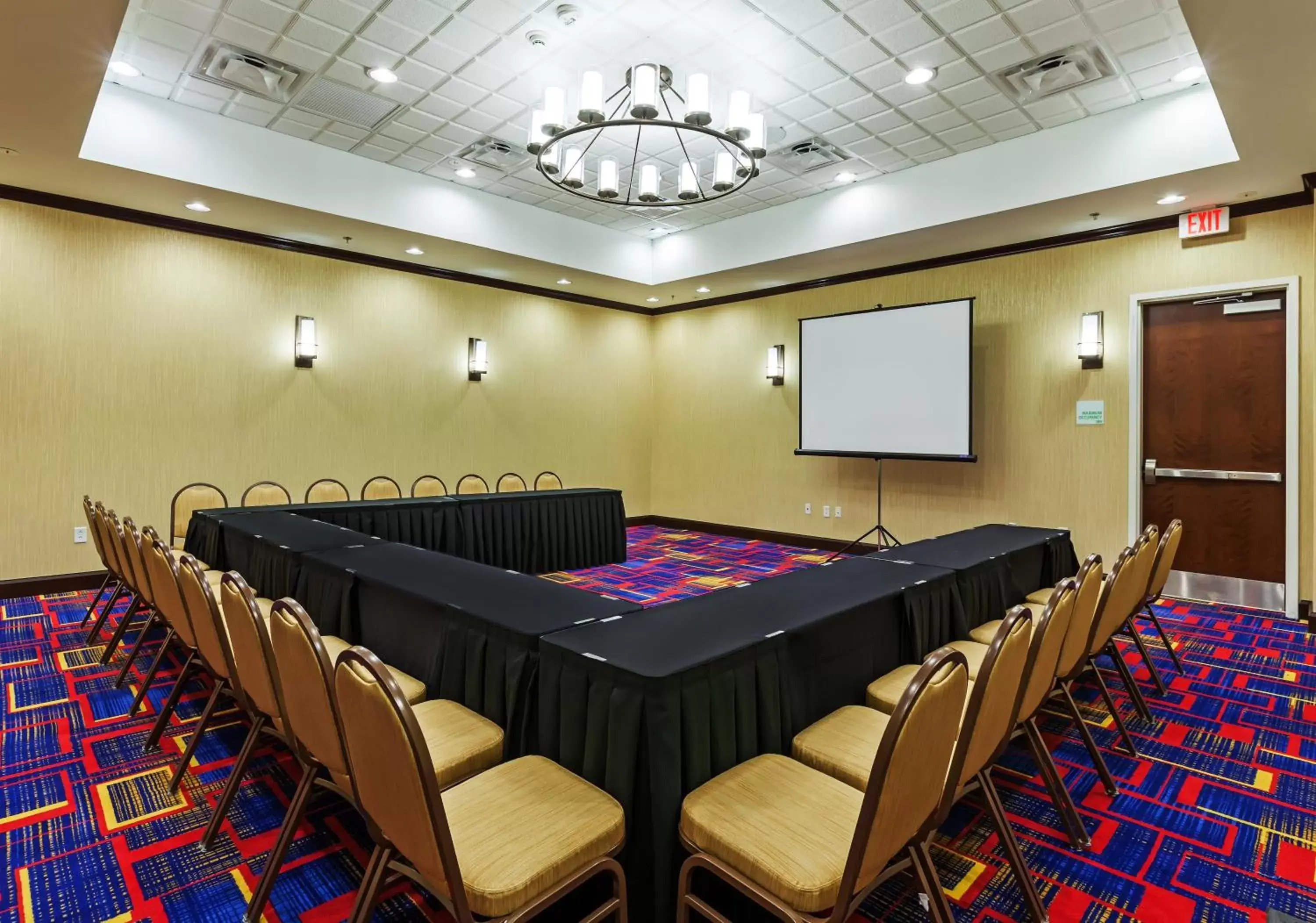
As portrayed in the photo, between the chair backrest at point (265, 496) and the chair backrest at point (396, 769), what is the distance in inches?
184

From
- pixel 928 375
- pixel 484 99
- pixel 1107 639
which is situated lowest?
pixel 1107 639

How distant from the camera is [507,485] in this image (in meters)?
7.27

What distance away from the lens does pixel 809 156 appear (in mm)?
5559

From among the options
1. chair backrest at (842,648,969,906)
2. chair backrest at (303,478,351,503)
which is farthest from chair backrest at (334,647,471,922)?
chair backrest at (303,478,351,503)

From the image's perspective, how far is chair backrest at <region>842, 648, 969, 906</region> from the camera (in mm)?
1219

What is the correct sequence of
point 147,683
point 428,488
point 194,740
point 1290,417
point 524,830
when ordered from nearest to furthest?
point 524,830 → point 194,740 → point 147,683 → point 1290,417 → point 428,488

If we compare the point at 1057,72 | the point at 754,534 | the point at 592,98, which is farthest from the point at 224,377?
the point at 1057,72

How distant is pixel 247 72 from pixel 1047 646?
17.2 ft

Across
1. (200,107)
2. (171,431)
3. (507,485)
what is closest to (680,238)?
(507,485)

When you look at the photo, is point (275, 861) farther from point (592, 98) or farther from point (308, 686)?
point (592, 98)

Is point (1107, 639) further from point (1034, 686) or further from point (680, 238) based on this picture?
point (680, 238)

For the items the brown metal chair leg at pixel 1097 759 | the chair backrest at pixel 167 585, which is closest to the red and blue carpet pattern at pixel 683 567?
the brown metal chair leg at pixel 1097 759

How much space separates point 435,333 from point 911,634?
20.1 feet

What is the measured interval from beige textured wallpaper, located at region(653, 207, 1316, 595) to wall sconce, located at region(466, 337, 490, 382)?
2865mm
